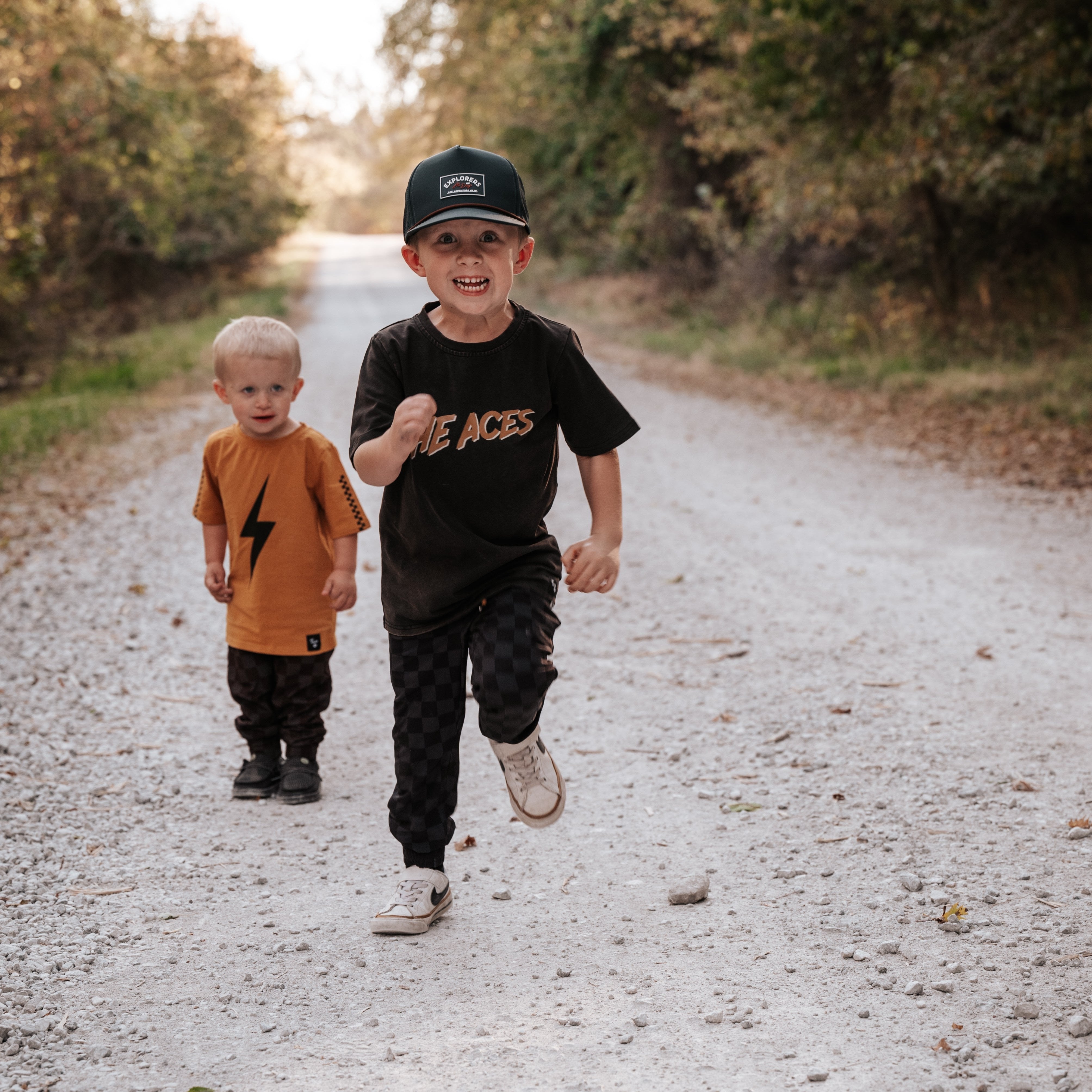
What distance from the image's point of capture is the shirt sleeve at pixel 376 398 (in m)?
2.72

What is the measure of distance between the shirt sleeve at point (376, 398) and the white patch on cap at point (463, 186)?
1.32ft

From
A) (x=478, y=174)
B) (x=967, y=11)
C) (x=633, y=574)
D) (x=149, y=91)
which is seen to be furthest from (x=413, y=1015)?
(x=149, y=91)

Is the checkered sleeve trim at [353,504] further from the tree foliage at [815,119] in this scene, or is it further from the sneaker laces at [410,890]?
the tree foliage at [815,119]

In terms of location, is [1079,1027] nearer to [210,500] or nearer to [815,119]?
[210,500]

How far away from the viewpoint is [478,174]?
2676 mm

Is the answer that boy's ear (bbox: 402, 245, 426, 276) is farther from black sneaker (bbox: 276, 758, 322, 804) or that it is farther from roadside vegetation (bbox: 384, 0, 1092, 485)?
roadside vegetation (bbox: 384, 0, 1092, 485)

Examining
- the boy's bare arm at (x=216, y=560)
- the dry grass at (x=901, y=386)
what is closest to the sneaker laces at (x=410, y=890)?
the boy's bare arm at (x=216, y=560)

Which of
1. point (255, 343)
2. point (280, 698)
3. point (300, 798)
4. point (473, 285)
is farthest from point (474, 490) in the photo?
point (300, 798)

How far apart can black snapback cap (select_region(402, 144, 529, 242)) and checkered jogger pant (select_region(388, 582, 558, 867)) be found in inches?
37.5

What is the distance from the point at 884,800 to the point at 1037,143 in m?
9.30

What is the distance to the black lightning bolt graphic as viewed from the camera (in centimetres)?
380

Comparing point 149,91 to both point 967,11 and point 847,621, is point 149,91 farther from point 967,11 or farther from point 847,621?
point 847,621

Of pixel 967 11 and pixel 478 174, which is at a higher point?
pixel 967 11

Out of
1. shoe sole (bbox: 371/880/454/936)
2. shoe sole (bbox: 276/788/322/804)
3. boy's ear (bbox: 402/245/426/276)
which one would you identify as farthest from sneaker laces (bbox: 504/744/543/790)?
boy's ear (bbox: 402/245/426/276)
